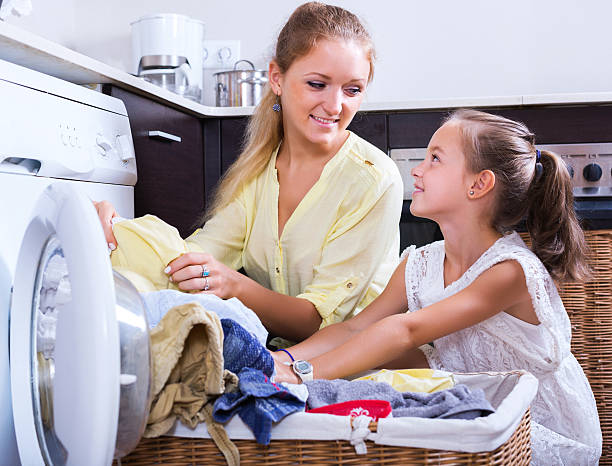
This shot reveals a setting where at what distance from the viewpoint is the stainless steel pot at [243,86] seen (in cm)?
255

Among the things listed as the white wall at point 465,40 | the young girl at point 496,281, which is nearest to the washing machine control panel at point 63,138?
the young girl at point 496,281

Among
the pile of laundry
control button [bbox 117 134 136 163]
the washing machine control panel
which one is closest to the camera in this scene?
the pile of laundry

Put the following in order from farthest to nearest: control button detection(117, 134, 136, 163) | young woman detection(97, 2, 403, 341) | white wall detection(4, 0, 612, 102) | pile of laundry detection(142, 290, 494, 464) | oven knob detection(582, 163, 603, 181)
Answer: white wall detection(4, 0, 612, 102) → oven knob detection(582, 163, 603, 181) → control button detection(117, 134, 136, 163) → young woman detection(97, 2, 403, 341) → pile of laundry detection(142, 290, 494, 464)

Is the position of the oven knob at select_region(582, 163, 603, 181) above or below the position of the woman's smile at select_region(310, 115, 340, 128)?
below

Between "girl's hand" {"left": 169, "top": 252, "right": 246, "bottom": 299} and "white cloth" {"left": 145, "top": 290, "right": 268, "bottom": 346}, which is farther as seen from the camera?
"girl's hand" {"left": 169, "top": 252, "right": 246, "bottom": 299}

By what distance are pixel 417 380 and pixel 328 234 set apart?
589mm

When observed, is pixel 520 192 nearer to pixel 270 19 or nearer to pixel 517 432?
pixel 517 432

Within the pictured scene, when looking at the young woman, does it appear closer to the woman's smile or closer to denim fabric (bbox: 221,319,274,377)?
the woman's smile

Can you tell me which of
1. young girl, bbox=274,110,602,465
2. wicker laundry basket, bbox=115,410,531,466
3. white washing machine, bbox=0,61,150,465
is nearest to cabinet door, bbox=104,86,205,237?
white washing machine, bbox=0,61,150,465

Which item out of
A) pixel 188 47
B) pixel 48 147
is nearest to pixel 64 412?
pixel 48 147

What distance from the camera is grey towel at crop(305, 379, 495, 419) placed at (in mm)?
827

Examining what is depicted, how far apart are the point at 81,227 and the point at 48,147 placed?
0.66m

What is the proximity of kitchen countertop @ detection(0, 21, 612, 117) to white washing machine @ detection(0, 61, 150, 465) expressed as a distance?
69mm

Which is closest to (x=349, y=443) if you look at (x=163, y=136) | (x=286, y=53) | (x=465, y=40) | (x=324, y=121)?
(x=324, y=121)
